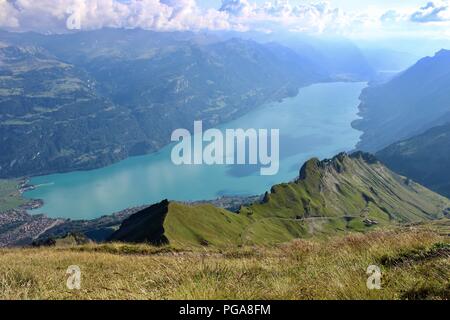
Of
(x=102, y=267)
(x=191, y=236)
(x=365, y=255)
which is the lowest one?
(x=191, y=236)

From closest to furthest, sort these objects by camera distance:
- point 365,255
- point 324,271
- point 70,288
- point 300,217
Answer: point 70,288
point 324,271
point 365,255
point 300,217

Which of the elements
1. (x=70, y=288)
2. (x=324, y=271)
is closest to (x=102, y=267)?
(x=70, y=288)
